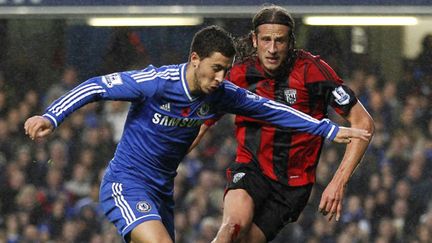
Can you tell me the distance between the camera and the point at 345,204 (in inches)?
469

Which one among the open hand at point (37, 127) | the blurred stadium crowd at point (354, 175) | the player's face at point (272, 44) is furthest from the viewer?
the blurred stadium crowd at point (354, 175)

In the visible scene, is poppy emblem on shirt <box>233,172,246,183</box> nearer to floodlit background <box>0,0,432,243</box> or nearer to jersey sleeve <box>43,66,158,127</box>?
jersey sleeve <box>43,66,158,127</box>

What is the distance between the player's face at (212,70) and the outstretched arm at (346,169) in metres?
0.93

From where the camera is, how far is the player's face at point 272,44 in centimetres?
749

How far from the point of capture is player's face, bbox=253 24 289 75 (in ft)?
24.6

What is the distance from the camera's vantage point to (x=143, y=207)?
687 centimetres

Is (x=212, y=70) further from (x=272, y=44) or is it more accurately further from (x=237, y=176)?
(x=237, y=176)

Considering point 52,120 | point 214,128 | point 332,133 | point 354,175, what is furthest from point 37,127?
point 354,175

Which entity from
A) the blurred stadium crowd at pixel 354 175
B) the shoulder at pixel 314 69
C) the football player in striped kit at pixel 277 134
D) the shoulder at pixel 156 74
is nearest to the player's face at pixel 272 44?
the football player in striped kit at pixel 277 134

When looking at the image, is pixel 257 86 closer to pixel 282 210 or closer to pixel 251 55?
pixel 251 55

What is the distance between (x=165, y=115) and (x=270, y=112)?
628 mm

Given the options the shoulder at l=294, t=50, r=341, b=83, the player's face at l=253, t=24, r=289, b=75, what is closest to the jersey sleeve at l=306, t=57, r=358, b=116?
the shoulder at l=294, t=50, r=341, b=83

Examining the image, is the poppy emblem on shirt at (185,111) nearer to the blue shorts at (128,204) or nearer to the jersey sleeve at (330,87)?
the blue shorts at (128,204)
